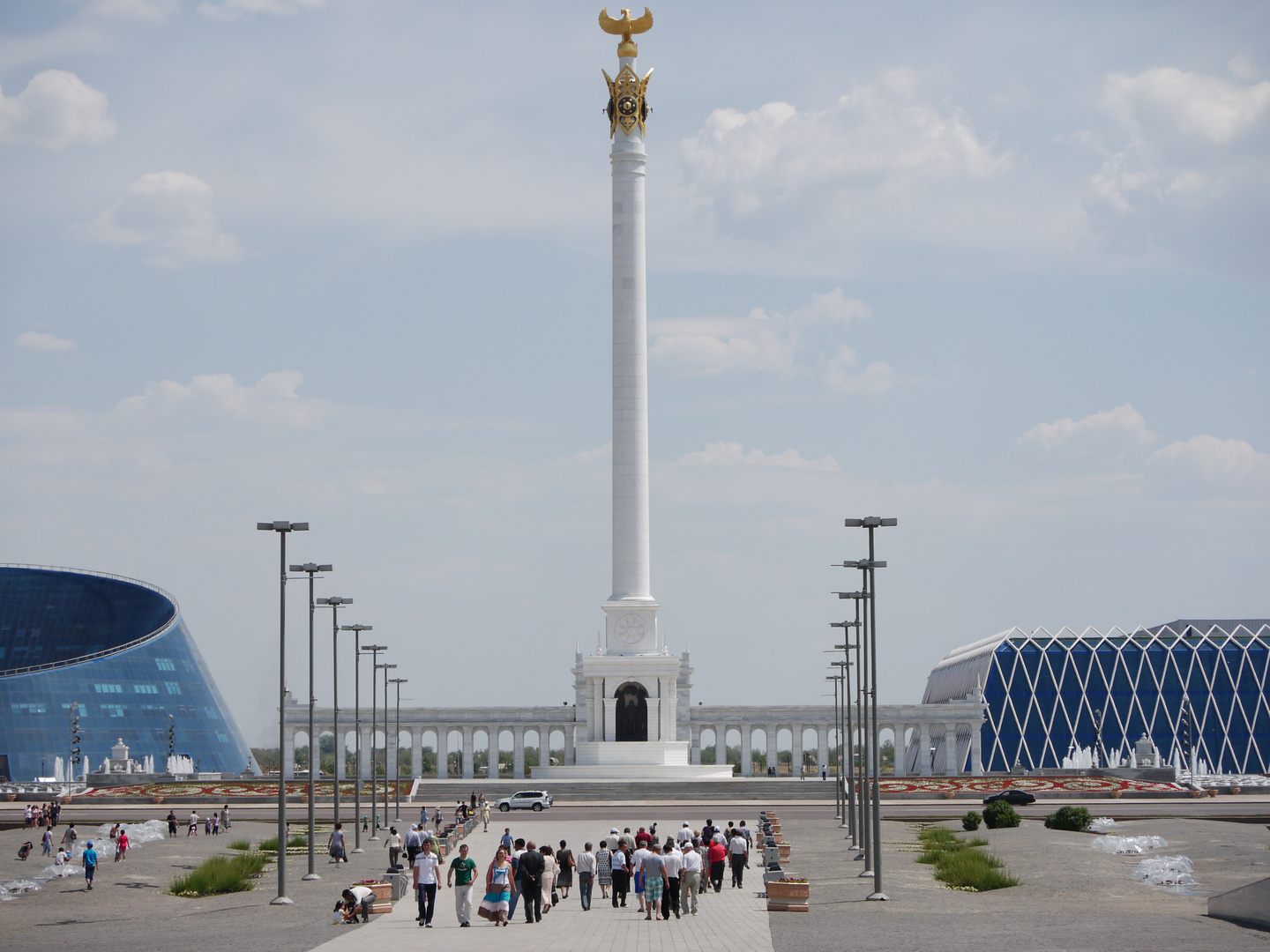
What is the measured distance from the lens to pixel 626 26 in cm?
10062

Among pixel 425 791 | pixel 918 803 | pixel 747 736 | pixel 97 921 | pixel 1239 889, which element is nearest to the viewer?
pixel 1239 889

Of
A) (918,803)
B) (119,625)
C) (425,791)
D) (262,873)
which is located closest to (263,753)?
(119,625)

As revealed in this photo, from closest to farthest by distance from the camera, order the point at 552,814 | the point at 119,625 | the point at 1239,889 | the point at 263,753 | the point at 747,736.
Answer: the point at 1239,889 → the point at 552,814 → the point at 747,736 → the point at 119,625 → the point at 263,753

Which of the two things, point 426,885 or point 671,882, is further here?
point 671,882

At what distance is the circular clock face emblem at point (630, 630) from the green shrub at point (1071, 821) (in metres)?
40.7

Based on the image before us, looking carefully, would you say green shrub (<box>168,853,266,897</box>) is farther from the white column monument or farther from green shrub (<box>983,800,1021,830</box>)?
the white column monument

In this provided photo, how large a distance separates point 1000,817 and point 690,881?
28.2 m

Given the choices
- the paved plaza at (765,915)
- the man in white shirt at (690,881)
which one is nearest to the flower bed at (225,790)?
the paved plaza at (765,915)

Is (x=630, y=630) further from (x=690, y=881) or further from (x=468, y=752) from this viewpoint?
(x=690, y=881)

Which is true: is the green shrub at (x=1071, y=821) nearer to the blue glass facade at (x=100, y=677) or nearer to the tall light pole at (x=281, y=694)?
the tall light pole at (x=281, y=694)

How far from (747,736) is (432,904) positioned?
286 ft

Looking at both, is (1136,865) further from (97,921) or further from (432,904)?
(97,921)

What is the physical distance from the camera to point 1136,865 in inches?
1729

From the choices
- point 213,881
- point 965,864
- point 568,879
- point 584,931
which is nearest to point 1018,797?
point 965,864
